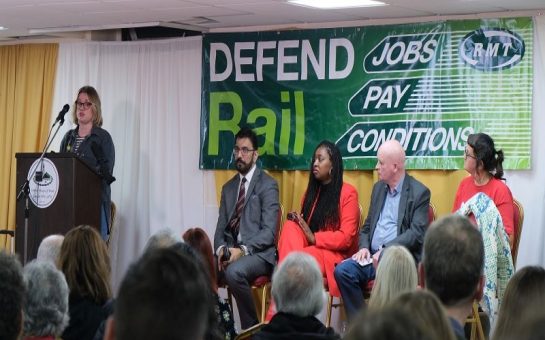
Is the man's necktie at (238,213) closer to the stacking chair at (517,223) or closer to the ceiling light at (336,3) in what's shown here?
the ceiling light at (336,3)

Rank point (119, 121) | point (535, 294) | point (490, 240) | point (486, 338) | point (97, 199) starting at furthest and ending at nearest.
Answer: point (119, 121) → point (97, 199) → point (486, 338) → point (490, 240) → point (535, 294)

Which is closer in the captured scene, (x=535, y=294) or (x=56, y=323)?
(x=535, y=294)

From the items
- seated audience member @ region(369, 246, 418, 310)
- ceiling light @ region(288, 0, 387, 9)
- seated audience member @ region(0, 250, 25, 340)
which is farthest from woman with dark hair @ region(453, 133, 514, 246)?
seated audience member @ region(0, 250, 25, 340)

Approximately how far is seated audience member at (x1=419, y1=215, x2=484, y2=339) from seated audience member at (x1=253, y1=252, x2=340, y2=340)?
72 centimetres

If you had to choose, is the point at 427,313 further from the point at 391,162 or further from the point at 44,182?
the point at 44,182

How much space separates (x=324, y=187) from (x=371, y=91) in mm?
914

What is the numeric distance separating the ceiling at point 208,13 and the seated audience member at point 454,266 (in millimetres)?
3892

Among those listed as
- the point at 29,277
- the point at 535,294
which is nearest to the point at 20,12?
the point at 29,277

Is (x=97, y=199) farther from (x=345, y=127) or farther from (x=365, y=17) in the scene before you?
(x=365, y=17)

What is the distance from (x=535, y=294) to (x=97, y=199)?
5064 mm

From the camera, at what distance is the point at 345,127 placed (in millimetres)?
7641

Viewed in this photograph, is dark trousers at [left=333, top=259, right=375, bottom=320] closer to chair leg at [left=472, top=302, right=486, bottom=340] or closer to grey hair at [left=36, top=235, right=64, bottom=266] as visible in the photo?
chair leg at [left=472, top=302, right=486, bottom=340]

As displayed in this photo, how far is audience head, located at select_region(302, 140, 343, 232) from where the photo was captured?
277 inches

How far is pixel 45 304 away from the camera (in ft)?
10.8
